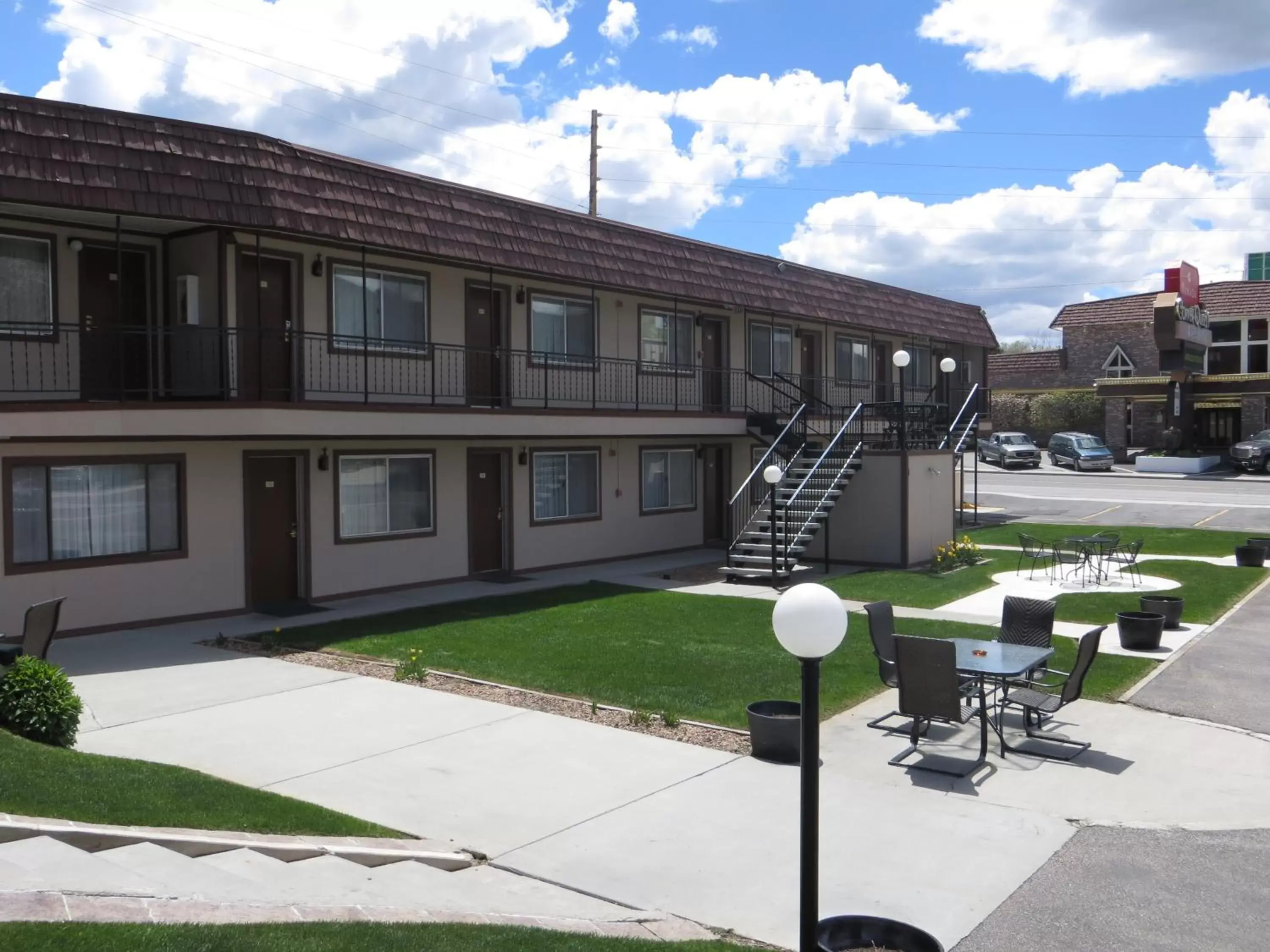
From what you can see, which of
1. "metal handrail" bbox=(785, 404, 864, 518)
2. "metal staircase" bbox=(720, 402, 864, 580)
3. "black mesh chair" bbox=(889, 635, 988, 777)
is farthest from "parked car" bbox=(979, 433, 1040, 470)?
"black mesh chair" bbox=(889, 635, 988, 777)

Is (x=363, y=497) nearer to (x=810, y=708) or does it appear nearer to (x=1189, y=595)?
(x=1189, y=595)

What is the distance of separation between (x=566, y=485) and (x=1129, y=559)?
1048cm

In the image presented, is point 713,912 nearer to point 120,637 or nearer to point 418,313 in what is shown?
point 120,637

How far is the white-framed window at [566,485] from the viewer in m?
20.2

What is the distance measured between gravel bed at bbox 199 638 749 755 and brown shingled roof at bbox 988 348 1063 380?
51.0 m

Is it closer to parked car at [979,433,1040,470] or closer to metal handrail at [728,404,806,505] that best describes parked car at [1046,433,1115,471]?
parked car at [979,433,1040,470]

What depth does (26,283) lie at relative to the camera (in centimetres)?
1365

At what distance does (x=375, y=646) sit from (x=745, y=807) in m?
6.50

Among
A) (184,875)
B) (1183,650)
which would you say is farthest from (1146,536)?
(184,875)

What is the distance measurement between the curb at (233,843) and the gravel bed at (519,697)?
308 cm

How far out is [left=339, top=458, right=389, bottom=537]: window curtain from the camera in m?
16.8

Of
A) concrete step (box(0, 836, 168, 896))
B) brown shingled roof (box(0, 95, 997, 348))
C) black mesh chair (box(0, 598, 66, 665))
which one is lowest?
concrete step (box(0, 836, 168, 896))

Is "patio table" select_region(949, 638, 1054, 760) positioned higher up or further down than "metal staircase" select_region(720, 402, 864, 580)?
further down

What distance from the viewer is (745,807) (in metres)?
7.73
